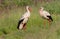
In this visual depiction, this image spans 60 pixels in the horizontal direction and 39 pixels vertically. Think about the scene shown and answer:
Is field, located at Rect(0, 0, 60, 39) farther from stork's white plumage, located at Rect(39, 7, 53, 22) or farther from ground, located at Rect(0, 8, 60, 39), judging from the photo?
stork's white plumage, located at Rect(39, 7, 53, 22)

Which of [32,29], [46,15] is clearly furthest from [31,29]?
[46,15]

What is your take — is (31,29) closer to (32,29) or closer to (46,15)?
(32,29)

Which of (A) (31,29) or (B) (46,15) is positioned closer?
(A) (31,29)

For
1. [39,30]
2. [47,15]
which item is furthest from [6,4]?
[39,30]

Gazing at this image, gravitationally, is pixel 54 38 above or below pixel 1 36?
above

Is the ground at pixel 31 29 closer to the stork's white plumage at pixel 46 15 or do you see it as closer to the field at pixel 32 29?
the field at pixel 32 29

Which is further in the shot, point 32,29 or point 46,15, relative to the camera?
point 46,15

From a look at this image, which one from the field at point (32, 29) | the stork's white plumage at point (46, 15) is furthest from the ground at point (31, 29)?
the stork's white plumage at point (46, 15)

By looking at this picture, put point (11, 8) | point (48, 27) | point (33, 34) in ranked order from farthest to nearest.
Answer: point (11, 8), point (48, 27), point (33, 34)

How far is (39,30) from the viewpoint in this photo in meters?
10.5

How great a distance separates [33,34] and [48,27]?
3.76 feet

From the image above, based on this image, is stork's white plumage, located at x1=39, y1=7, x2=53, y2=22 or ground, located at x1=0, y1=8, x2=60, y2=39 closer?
ground, located at x1=0, y1=8, x2=60, y2=39

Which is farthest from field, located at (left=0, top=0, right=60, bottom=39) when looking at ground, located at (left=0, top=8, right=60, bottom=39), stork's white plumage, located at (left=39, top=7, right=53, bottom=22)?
stork's white plumage, located at (left=39, top=7, right=53, bottom=22)

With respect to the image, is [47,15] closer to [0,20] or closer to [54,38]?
[0,20]
